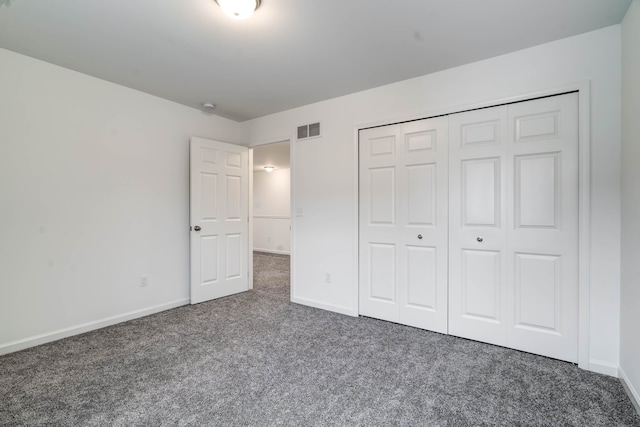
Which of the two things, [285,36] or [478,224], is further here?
[478,224]

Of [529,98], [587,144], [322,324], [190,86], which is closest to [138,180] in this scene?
[190,86]

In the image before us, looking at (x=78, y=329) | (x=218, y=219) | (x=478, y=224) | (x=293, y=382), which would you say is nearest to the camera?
(x=293, y=382)

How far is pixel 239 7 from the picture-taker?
185cm

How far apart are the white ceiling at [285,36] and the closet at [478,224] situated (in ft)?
1.91

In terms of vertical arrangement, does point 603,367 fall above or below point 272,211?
below

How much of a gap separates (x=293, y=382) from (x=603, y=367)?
2237mm

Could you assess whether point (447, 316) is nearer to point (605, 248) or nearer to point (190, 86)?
point (605, 248)

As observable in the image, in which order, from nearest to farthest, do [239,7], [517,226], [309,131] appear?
1. [239,7]
2. [517,226]
3. [309,131]

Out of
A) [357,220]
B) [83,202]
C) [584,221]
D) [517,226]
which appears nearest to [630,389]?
[584,221]

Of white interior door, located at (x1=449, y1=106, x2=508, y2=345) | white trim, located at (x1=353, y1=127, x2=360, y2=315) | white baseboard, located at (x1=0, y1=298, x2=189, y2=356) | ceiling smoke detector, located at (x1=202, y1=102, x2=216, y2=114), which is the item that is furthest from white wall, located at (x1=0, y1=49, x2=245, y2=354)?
white interior door, located at (x1=449, y1=106, x2=508, y2=345)

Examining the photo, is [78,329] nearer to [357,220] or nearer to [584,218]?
[357,220]

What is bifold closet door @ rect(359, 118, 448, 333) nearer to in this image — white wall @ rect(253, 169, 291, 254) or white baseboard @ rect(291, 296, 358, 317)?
white baseboard @ rect(291, 296, 358, 317)

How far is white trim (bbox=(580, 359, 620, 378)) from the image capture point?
2.13m

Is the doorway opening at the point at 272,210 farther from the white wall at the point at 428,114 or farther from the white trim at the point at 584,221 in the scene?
the white trim at the point at 584,221
